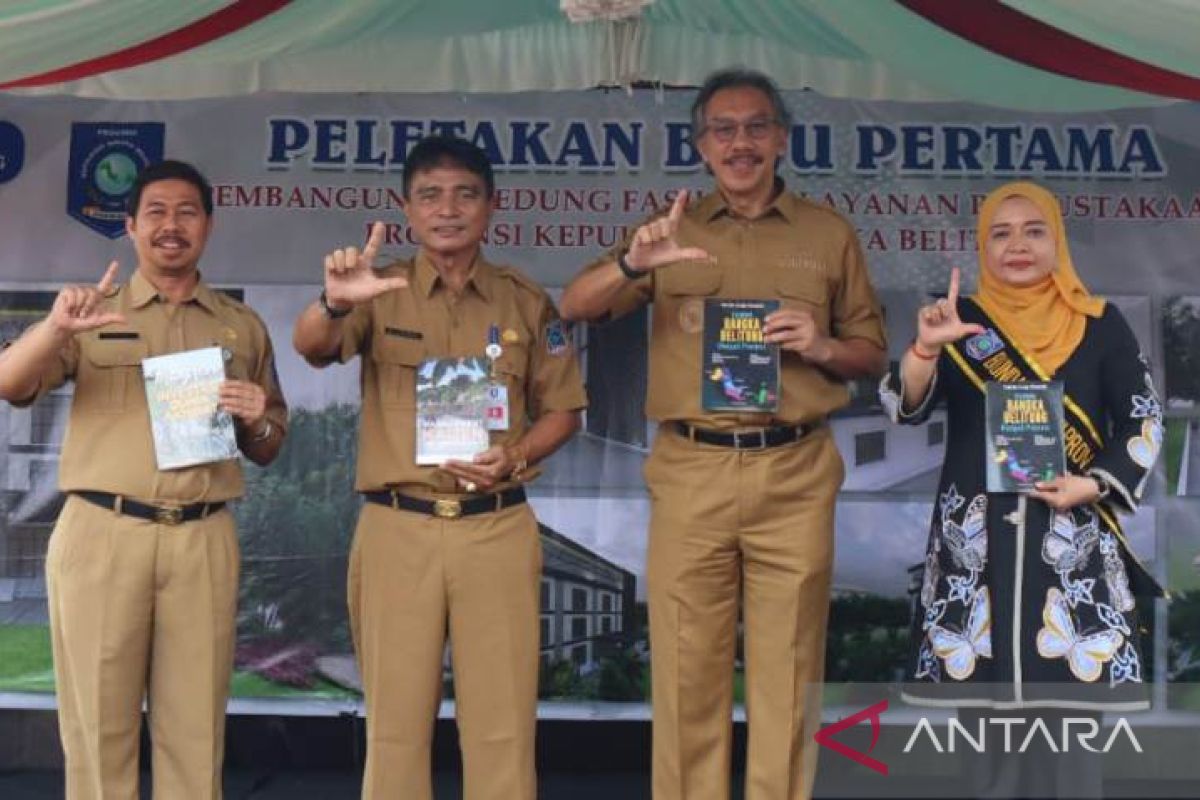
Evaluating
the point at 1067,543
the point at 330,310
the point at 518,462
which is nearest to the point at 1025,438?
the point at 1067,543

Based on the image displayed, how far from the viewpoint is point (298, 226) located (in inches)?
187

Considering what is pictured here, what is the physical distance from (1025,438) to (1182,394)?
1605 millimetres

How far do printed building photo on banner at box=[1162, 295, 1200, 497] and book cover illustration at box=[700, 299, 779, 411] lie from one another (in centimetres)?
182

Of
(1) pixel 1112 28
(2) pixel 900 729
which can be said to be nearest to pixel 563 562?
(2) pixel 900 729

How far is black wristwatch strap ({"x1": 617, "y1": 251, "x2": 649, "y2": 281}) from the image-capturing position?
346 cm

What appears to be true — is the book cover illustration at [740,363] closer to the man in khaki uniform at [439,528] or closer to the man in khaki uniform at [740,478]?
the man in khaki uniform at [740,478]

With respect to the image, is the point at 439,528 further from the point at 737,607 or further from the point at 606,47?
the point at 606,47

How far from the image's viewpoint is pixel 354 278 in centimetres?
336

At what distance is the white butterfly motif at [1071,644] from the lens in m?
3.33

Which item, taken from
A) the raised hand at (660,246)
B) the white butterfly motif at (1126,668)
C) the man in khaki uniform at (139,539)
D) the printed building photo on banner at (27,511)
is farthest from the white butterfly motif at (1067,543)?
the printed building photo on banner at (27,511)

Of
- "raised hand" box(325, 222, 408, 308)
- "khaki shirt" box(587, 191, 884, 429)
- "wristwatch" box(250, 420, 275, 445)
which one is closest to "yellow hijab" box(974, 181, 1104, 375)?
"khaki shirt" box(587, 191, 884, 429)

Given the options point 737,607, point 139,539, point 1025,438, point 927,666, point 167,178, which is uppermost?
point 167,178

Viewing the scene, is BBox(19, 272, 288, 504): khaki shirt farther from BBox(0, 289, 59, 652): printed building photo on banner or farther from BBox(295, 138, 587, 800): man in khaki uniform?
BBox(0, 289, 59, 652): printed building photo on banner

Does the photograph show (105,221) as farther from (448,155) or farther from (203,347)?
(448,155)
